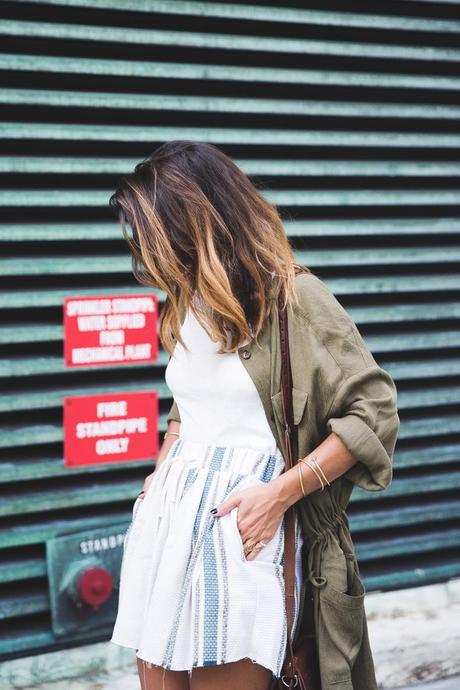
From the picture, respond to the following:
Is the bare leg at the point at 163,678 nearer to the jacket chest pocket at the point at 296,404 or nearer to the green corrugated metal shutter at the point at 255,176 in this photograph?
the jacket chest pocket at the point at 296,404

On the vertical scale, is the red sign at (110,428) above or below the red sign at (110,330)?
below

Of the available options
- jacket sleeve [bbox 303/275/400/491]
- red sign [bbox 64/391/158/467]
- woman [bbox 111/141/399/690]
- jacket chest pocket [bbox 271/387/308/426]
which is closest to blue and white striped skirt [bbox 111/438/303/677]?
woman [bbox 111/141/399/690]

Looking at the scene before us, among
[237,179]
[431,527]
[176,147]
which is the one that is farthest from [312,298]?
[431,527]

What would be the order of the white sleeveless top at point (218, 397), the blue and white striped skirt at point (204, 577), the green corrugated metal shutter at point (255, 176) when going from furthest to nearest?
the green corrugated metal shutter at point (255, 176) → the white sleeveless top at point (218, 397) → the blue and white striped skirt at point (204, 577)

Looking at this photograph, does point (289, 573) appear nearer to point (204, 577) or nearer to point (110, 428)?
point (204, 577)

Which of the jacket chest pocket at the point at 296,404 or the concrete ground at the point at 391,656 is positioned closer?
the jacket chest pocket at the point at 296,404

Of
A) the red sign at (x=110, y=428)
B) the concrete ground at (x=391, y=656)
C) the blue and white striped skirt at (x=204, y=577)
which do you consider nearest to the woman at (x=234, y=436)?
the blue and white striped skirt at (x=204, y=577)

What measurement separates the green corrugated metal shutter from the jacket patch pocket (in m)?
1.62

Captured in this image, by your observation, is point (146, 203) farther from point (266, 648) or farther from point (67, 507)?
point (67, 507)

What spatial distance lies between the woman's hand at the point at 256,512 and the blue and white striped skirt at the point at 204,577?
2 cm

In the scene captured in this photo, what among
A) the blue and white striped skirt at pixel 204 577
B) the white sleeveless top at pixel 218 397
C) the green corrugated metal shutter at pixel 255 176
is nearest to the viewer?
the blue and white striped skirt at pixel 204 577

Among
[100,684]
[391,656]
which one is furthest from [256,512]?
[391,656]

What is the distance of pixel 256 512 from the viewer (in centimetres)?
212

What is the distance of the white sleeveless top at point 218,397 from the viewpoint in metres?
2.21
